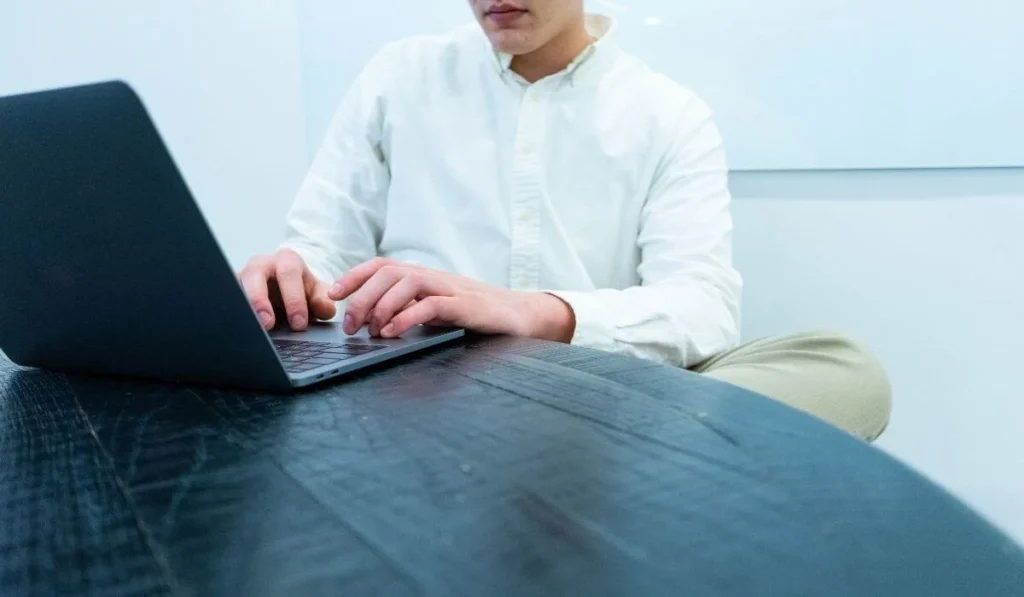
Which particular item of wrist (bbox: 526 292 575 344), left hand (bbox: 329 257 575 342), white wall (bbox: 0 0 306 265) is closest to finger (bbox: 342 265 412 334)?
left hand (bbox: 329 257 575 342)

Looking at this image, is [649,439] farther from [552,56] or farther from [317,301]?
[552,56]

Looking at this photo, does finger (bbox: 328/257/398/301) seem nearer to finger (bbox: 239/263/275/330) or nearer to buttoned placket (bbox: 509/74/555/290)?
finger (bbox: 239/263/275/330)

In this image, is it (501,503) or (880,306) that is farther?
(880,306)

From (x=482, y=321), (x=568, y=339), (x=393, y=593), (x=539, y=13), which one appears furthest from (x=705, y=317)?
(x=393, y=593)

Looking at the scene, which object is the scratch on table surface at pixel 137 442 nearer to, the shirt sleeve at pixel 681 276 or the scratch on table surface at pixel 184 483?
the scratch on table surface at pixel 184 483

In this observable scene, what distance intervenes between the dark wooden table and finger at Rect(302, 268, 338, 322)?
0.28 meters

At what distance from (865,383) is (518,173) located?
527mm

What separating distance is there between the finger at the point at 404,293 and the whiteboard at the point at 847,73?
0.79m

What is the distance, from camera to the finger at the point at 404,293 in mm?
546

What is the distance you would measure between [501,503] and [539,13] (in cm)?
81

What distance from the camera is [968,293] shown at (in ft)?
3.55

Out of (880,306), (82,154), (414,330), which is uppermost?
(82,154)

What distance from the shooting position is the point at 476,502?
0.24 meters

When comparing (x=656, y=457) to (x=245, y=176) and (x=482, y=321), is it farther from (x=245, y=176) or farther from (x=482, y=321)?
(x=245, y=176)
